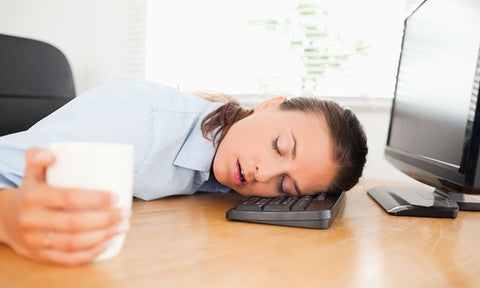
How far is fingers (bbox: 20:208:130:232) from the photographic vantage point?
35 centimetres

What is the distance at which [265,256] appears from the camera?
18.2 inches

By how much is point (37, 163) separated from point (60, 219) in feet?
0.16

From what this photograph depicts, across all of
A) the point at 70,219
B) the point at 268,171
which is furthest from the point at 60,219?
the point at 268,171

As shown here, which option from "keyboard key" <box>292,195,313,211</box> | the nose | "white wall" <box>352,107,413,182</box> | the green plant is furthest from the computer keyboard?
the green plant

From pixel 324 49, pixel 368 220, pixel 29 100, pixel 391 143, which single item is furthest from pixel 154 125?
pixel 324 49

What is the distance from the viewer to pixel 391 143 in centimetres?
122

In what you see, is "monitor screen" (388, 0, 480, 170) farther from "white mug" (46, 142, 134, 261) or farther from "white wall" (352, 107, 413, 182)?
"white mug" (46, 142, 134, 261)

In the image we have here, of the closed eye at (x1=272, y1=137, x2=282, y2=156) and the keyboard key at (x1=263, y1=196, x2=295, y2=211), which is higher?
the closed eye at (x1=272, y1=137, x2=282, y2=156)

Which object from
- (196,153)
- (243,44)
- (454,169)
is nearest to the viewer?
(454,169)

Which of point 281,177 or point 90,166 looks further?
point 281,177

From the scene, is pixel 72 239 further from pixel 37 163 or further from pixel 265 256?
pixel 265 256

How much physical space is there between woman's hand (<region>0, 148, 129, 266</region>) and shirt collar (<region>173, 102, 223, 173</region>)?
0.48m

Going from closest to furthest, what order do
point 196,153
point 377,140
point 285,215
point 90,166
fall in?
point 90,166, point 285,215, point 196,153, point 377,140

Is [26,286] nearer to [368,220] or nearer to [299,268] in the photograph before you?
[299,268]
